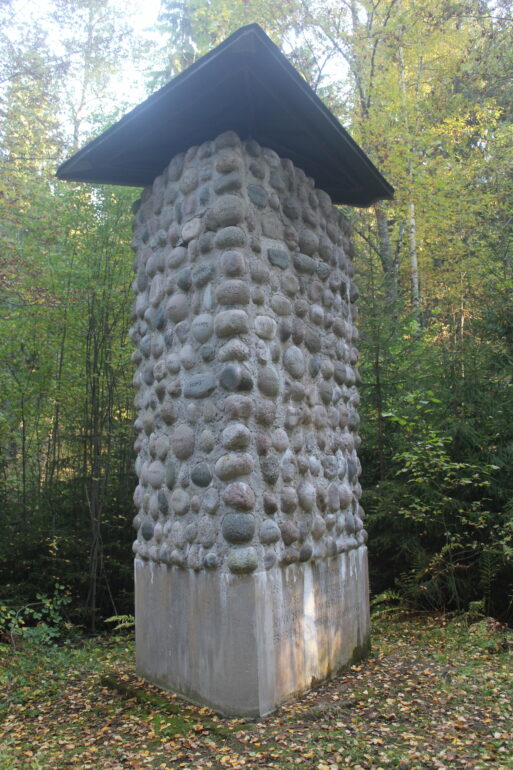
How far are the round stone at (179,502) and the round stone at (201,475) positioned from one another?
14cm

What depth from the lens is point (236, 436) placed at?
3.08m

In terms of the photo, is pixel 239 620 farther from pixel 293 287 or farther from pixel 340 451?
pixel 293 287

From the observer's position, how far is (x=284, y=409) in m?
3.45

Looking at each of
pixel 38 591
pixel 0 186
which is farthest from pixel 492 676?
pixel 0 186

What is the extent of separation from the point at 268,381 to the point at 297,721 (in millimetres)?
1785

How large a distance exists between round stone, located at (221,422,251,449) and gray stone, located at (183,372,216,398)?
0.28 metres

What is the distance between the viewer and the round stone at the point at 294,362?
139 inches

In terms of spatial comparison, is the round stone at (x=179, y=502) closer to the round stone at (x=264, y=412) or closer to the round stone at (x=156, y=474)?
the round stone at (x=156, y=474)

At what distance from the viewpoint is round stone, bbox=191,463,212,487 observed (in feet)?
10.5

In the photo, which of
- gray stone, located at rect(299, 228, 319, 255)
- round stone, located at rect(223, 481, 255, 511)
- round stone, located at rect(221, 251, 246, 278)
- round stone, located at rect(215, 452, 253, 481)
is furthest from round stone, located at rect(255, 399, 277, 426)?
gray stone, located at rect(299, 228, 319, 255)

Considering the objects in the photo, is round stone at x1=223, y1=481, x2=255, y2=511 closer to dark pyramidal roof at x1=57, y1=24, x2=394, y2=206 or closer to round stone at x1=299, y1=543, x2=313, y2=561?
round stone at x1=299, y1=543, x2=313, y2=561

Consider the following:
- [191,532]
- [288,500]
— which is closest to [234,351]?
[288,500]

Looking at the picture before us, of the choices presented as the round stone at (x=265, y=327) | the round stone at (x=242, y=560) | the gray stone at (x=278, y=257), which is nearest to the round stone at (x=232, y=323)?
the round stone at (x=265, y=327)

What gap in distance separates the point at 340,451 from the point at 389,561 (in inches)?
98.9
